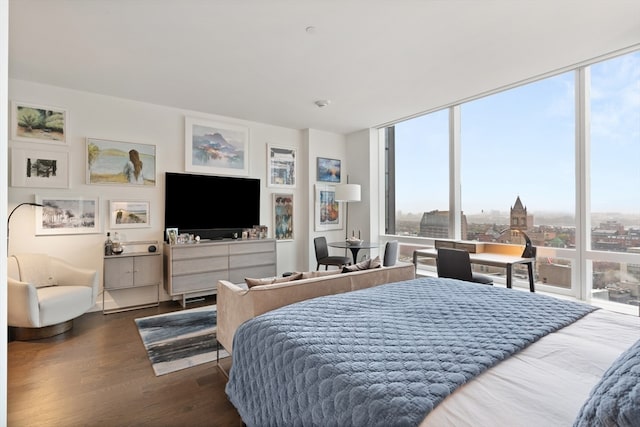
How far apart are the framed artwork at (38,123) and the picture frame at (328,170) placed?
3.60 m

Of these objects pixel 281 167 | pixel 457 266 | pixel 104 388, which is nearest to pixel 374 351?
pixel 104 388

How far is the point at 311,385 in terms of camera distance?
1227mm

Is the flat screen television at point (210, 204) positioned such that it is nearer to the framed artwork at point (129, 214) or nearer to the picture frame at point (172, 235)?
the picture frame at point (172, 235)

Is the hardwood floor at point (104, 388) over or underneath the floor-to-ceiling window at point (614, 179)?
underneath

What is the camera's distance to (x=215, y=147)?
4770 millimetres

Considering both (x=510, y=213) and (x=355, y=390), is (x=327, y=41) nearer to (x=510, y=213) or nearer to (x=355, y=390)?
(x=355, y=390)

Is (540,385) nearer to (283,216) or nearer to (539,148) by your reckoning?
(539,148)

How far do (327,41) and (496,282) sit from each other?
133 inches

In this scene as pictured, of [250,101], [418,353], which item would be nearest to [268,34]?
[250,101]

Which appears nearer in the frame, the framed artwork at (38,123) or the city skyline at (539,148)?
the city skyline at (539,148)

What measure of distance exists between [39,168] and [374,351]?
424 cm

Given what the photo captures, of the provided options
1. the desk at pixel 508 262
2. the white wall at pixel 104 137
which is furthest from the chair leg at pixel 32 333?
the desk at pixel 508 262

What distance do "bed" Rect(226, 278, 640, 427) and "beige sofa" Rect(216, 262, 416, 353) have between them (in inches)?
8.8

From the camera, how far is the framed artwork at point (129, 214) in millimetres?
4047
